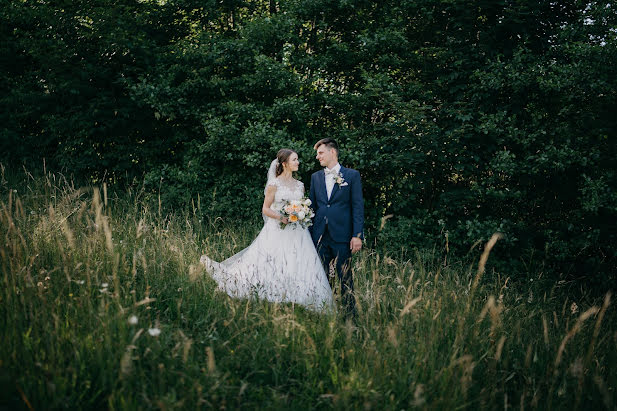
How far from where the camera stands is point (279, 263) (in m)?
4.75

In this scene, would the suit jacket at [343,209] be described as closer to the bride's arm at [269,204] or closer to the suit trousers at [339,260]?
the suit trousers at [339,260]

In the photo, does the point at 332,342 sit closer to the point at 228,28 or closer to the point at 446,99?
the point at 446,99

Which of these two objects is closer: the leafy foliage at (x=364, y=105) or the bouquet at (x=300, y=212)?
the bouquet at (x=300, y=212)

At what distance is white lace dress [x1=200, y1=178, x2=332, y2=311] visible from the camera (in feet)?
13.4

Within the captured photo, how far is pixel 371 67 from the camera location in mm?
8203

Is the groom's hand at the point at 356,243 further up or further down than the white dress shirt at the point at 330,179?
further down

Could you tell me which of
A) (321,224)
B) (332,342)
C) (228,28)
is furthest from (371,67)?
(332,342)

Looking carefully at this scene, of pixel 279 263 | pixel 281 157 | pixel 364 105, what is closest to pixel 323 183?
pixel 281 157

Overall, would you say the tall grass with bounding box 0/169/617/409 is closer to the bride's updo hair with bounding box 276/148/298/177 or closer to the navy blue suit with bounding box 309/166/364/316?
the navy blue suit with bounding box 309/166/364/316

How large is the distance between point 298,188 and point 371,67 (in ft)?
14.1

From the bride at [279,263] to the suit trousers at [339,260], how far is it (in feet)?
0.38

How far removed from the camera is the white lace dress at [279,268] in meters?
4.07

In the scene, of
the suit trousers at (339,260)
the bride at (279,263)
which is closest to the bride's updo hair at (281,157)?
the bride at (279,263)

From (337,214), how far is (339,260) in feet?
1.78
